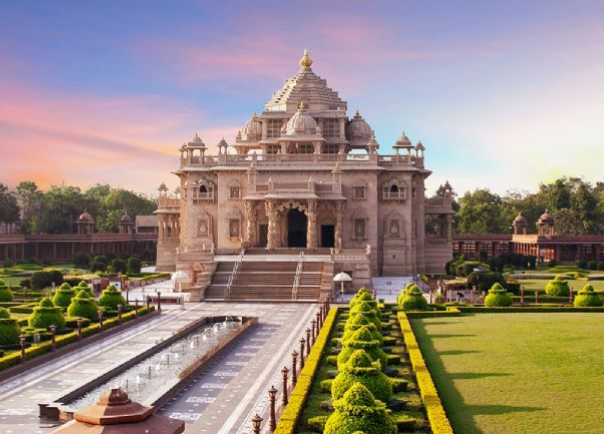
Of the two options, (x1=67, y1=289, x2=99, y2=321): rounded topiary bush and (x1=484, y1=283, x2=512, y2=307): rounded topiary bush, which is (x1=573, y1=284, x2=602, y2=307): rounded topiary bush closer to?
(x1=484, y1=283, x2=512, y2=307): rounded topiary bush

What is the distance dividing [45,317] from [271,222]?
25567 mm

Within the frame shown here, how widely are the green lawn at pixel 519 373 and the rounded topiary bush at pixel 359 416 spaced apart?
325 centimetres

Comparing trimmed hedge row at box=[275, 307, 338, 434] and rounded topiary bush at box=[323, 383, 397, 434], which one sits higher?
rounded topiary bush at box=[323, 383, 397, 434]

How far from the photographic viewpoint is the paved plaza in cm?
1725

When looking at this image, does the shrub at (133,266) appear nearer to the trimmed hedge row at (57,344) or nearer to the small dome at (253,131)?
the small dome at (253,131)

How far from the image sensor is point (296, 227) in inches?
2303

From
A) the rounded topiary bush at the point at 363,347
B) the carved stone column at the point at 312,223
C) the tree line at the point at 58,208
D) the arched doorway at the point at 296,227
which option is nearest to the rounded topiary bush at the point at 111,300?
the rounded topiary bush at the point at 363,347

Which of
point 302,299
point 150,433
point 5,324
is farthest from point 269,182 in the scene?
point 150,433

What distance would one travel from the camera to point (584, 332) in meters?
26.7

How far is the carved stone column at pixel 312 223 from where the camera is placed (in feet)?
171

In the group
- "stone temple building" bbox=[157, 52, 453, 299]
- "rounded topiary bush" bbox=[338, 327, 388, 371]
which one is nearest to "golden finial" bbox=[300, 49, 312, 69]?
→ "stone temple building" bbox=[157, 52, 453, 299]

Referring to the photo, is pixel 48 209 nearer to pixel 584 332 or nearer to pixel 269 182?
pixel 269 182

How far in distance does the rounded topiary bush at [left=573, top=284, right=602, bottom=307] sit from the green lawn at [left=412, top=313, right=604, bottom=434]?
16.6 ft

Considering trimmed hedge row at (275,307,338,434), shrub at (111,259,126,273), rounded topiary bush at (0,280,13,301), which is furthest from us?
shrub at (111,259,126,273)
